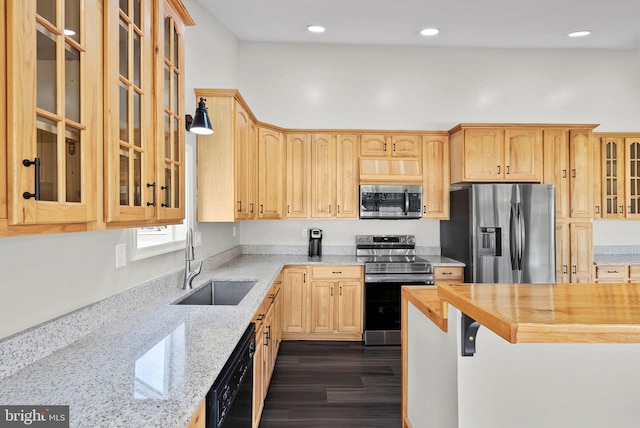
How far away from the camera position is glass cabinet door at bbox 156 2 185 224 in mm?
1598

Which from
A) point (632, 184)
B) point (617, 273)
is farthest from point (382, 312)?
point (632, 184)

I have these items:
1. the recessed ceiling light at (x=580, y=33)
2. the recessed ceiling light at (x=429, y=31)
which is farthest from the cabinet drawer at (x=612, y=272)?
the recessed ceiling light at (x=429, y=31)

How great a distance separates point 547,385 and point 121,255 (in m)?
1.99

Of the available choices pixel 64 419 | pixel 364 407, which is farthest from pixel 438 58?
pixel 64 419

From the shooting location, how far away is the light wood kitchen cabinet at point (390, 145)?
4.26 meters

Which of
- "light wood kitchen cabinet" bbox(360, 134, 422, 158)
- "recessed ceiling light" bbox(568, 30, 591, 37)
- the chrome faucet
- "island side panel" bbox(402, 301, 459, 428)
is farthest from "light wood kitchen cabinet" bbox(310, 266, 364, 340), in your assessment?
"recessed ceiling light" bbox(568, 30, 591, 37)

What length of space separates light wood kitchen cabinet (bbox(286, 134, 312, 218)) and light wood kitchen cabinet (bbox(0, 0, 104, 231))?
3143 millimetres

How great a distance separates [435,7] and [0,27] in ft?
12.4

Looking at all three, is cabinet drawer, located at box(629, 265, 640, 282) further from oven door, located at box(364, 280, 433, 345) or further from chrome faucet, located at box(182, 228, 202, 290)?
chrome faucet, located at box(182, 228, 202, 290)

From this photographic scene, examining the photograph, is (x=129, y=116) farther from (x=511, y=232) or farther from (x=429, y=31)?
(x=429, y=31)

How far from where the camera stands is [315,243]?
14.5 feet

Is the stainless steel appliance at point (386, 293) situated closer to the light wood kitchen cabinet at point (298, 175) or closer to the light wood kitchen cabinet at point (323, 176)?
the light wood kitchen cabinet at point (323, 176)

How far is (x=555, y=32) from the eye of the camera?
13.6ft

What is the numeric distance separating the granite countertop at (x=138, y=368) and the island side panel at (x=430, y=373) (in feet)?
2.76
